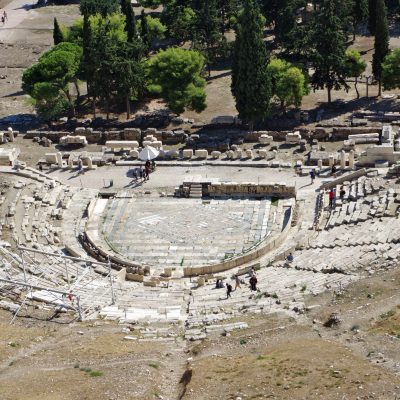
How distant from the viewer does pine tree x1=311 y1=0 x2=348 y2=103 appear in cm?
6981

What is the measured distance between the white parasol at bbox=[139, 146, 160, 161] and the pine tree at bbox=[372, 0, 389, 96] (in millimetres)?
24112

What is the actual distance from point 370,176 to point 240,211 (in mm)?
8981

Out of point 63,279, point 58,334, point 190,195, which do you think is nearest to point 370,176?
point 190,195

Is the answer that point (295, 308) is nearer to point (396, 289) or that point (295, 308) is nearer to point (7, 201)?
point (396, 289)

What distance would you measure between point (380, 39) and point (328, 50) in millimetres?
5551

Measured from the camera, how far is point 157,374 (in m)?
33.8

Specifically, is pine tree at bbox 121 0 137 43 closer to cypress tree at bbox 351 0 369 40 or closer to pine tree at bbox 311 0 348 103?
pine tree at bbox 311 0 348 103

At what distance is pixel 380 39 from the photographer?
72562mm

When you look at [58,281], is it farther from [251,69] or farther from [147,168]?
[251,69]

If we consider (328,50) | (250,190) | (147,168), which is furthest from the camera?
(328,50)

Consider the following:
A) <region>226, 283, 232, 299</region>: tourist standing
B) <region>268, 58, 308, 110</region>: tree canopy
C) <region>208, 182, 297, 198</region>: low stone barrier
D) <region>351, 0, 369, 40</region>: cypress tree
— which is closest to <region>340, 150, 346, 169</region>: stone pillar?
<region>208, 182, 297, 198</region>: low stone barrier

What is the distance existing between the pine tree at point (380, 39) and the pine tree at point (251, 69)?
1284cm

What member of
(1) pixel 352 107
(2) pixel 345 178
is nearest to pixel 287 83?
(1) pixel 352 107

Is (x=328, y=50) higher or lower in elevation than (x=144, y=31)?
lower
